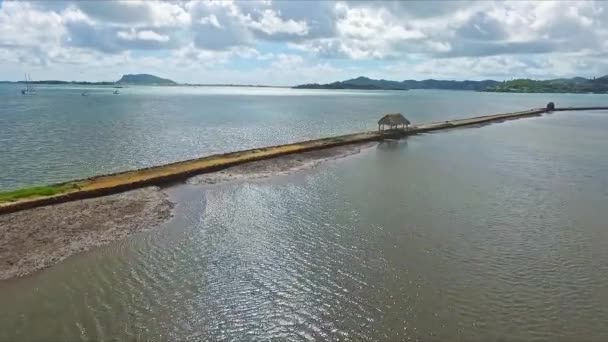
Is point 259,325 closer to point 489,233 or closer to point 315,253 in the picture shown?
point 315,253

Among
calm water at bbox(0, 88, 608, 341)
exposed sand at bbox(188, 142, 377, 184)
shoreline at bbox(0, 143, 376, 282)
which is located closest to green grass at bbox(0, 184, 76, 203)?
shoreline at bbox(0, 143, 376, 282)

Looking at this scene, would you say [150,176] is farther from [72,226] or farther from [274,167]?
[274,167]

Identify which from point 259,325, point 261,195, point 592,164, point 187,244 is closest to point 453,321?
point 259,325

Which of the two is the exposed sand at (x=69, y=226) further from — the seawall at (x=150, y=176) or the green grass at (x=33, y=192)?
the green grass at (x=33, y=192)

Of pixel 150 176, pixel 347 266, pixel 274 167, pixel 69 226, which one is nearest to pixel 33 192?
pixel 69 226

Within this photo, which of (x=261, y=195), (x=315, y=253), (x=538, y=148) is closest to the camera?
(x=315, y=253)

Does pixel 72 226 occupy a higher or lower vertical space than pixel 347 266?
higher

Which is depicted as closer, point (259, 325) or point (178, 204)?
point (259, 325)
